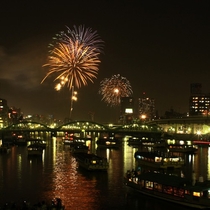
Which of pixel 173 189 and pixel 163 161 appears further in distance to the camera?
pixel 163 161

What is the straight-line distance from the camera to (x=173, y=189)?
23703 millimetres

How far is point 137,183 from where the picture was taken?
2628 cm

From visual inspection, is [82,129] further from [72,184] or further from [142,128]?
[72,184]

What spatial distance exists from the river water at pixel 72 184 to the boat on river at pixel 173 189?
48 cm

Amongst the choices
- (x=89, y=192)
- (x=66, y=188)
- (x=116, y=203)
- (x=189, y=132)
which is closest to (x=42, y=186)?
(x=66, y=188)

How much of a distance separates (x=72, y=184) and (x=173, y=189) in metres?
9.19

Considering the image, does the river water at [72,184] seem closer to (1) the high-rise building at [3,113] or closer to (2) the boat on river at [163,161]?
(2) the boat on river at [163,161]

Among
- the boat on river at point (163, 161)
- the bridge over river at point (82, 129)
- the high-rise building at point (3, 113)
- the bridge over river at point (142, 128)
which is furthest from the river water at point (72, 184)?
the high-rise building at point (3, 113)

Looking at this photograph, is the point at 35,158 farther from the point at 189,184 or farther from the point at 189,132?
the point at 189,132

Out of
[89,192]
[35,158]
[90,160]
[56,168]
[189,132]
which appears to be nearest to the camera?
[89,192]

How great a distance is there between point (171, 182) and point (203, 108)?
445ft

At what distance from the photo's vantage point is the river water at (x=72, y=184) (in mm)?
24273

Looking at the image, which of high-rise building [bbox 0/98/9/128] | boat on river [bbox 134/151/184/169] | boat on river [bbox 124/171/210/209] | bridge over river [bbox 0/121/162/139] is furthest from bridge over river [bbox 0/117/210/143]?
boat on river [bbox 124/171/210/209]

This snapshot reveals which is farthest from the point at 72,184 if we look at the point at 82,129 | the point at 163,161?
the point at 82,129
